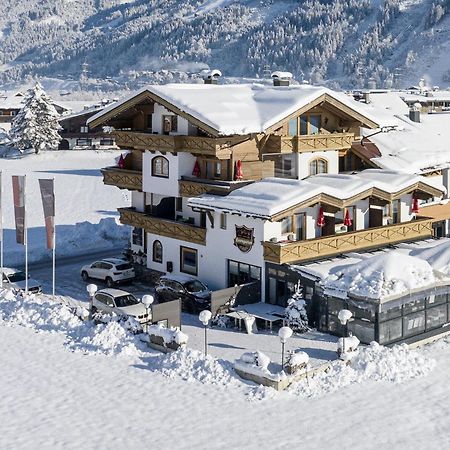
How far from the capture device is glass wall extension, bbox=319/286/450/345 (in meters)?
29.7

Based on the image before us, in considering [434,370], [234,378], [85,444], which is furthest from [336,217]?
[85,444]

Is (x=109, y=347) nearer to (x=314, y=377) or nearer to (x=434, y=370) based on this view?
(x=314, y=377)

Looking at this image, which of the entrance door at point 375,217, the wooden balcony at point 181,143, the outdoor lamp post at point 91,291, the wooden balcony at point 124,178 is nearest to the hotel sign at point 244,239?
the wooden balcony at point 181,143

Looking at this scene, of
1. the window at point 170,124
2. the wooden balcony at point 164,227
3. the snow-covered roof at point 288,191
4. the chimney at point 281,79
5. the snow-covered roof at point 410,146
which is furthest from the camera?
the chimney at point 281,79

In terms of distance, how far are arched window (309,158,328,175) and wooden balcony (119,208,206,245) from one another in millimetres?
6741

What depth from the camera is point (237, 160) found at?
124ft

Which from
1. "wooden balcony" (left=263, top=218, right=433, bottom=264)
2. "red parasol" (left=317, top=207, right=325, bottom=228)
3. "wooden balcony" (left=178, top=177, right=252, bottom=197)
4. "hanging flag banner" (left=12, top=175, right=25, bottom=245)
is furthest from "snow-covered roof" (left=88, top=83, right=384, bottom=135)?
"hanging flag banner" (left=12, top=175, right=25, bottom=245)

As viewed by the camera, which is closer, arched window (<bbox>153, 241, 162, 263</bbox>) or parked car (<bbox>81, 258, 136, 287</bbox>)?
parked car (<bbox>81, 258, 136, 287</bbox>)

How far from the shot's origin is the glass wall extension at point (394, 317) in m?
29.7

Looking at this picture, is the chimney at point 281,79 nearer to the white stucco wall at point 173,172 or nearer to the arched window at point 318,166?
the arched window at point 318,166

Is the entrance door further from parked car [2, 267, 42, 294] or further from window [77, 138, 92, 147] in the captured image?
window [77, 138, 92, 147]

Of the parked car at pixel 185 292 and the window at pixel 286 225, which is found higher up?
the window at pixel 286 225

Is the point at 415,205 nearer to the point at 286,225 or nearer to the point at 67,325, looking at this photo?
the point at 286,225

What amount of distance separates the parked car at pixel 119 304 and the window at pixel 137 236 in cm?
826
